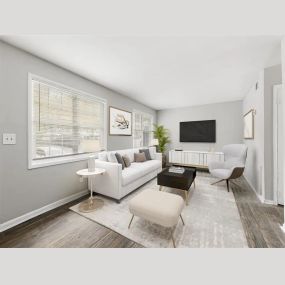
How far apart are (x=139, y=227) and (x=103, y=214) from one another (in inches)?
25.5

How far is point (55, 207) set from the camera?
2254mm

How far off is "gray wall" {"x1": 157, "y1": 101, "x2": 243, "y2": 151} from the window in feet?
2.70

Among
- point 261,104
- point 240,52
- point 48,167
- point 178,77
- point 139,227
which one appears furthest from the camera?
point 178,77

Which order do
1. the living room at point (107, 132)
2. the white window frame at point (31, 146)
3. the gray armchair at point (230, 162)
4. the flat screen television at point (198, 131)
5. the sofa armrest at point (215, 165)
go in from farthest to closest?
the flat screen television at point (198, 131), the sofa armrest at point (215, 165), the gray armchair at point (230, 162), the white window frame at point (31, 146), the living room at point (107, 132)

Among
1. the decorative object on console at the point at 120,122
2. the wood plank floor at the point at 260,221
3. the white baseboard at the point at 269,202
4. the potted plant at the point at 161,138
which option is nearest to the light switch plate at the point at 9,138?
the decorative object on console at the point at 120,122

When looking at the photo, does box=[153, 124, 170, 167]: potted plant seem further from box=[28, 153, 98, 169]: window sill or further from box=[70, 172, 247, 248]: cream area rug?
box=[28, 153, 98, 169]: window sill

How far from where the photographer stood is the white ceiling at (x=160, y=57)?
5.60ft

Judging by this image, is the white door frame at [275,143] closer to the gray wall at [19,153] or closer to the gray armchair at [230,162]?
the gray armchair at [230,162]

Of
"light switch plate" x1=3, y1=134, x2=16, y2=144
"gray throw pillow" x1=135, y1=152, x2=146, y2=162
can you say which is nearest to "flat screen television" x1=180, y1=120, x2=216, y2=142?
"gray throw pillow" x1=135, y1=152, x2=146, y2=162

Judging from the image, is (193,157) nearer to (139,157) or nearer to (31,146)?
(139,157)

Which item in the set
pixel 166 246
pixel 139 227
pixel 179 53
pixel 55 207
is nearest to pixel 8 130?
pixel 55 207

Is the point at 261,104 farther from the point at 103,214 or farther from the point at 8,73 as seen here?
the point at 8,73

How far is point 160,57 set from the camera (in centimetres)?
208

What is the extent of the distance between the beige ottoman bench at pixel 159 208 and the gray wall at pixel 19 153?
1.51m
